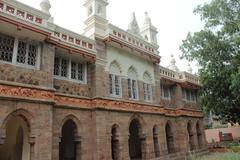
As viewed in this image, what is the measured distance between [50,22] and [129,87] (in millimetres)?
6739

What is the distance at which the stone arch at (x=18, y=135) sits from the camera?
902 cm

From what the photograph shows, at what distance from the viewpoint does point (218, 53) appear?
61.5ft

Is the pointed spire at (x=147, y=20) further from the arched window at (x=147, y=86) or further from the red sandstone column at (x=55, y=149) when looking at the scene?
the red sandstone column at (x=55, y=149)

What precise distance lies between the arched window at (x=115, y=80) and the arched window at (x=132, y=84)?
44.8 inches

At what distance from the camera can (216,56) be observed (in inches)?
741

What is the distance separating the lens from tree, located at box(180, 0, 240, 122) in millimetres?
17594

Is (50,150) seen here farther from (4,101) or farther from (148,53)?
(148,53)

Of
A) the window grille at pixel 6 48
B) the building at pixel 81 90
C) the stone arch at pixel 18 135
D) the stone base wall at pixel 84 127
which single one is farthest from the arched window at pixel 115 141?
the window grille at pixel 6 48

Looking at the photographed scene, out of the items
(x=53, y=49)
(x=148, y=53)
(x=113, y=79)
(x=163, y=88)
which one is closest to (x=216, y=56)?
(x=163, y=88)

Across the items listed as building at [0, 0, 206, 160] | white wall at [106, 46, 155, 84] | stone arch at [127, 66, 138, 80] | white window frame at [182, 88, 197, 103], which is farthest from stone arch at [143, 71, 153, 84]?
white window frame at [182, 88, 197, 103]

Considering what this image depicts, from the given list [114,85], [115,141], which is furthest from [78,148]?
[114,85]

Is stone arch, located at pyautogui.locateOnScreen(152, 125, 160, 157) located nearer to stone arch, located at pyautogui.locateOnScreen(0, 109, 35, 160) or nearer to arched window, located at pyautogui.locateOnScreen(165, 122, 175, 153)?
arched window, located at pyautogui.locateOnScreen(165, 122, 175, 153)

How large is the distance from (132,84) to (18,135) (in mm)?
7776

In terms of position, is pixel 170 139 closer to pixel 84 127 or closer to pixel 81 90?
pixel 84 127
